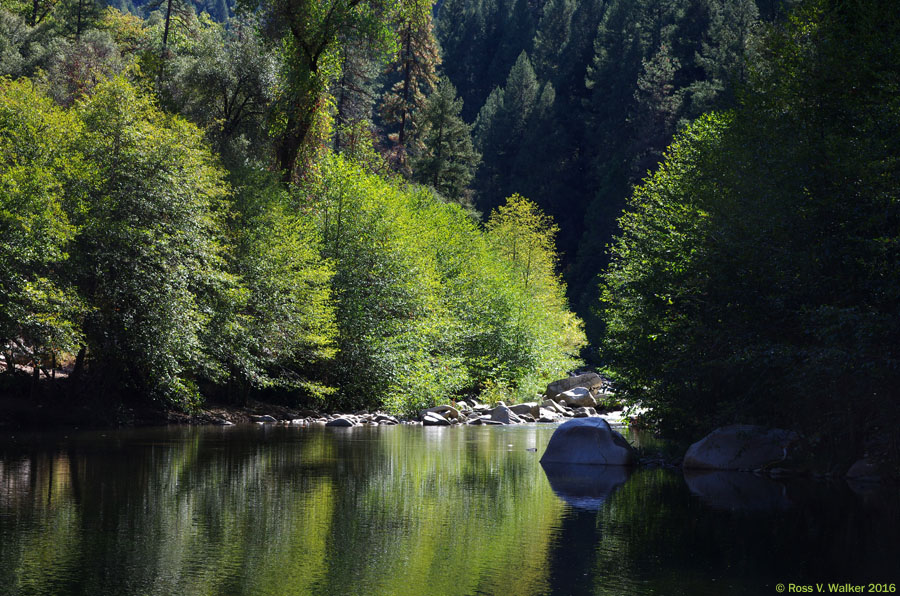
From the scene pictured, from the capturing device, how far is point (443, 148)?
6712 cm

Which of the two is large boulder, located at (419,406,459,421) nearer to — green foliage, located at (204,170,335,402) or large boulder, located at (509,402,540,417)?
large boulder, located at (509,402,540,417)

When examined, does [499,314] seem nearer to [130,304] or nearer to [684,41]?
[130,304]

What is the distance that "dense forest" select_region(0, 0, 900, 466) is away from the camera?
56.1 feet

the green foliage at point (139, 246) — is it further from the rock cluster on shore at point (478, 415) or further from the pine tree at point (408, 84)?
the pine tree at point (408, 84)

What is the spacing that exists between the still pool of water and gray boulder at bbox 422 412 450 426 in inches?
457

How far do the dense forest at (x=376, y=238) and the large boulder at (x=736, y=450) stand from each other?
1.88 feet

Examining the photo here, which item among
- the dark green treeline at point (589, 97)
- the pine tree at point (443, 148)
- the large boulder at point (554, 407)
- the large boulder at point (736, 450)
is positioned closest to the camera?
the large boulder at point (736, 450)

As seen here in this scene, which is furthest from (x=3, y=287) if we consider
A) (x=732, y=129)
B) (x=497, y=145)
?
(x=497, y=145)

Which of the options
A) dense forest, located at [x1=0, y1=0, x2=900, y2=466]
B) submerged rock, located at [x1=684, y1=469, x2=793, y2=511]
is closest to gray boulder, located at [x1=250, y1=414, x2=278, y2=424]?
dense forest, located at [x1=0, y1=0, x2=900, y2=466]

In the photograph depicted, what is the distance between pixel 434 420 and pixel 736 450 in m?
14.6

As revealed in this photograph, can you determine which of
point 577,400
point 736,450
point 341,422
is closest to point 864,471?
point 736,450

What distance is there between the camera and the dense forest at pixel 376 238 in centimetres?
1711

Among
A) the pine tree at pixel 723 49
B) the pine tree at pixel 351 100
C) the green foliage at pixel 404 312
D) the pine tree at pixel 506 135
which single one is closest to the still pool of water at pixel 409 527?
the green foliage at pixel 404 312

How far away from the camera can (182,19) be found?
50.2m
